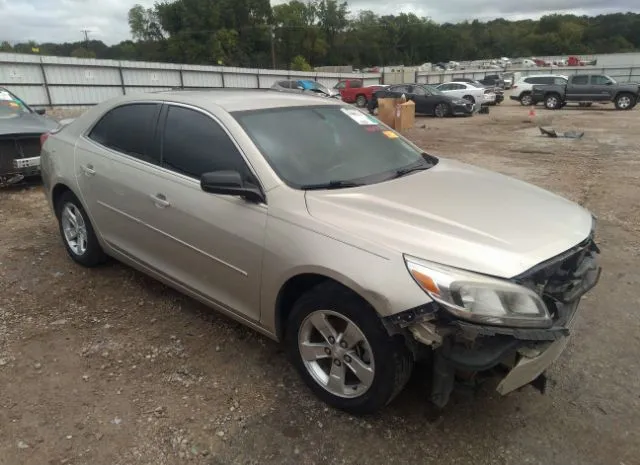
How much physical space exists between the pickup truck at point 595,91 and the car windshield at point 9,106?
2409cm

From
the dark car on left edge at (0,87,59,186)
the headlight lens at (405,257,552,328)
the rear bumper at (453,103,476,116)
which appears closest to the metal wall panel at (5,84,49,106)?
the dark car on left edge at (0,87,59,186)

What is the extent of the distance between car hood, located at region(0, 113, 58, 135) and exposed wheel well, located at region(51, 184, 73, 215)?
3.25 m

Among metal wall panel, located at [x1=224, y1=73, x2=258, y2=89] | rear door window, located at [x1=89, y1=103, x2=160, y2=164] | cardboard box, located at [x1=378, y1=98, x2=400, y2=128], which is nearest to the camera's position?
rear door window, located at [x1=89, y1=103, x2=160, y2=164]

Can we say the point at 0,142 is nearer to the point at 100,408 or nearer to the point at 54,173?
the point at 54,173

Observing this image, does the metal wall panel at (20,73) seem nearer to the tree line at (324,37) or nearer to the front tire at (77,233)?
the front tire at (77,233)

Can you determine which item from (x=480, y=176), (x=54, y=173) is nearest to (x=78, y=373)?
(x=54, y=173)

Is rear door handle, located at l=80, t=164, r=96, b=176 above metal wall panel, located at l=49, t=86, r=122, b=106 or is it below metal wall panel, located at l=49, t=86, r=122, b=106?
above

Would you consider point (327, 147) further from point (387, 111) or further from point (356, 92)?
point (356, 92)

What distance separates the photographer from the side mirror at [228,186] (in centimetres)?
268

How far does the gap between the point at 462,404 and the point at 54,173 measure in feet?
12.6

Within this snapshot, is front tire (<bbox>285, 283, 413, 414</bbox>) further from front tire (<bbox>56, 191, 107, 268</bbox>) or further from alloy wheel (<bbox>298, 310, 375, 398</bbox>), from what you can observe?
front tire (<bbox>56, 191, 107, 268</bbox>)

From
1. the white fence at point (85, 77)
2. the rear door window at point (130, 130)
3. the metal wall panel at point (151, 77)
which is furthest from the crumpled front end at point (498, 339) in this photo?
the metal wall panel at point (151, 77)

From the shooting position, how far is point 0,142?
6.89 m

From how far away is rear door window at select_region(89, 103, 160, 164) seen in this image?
3.54m
